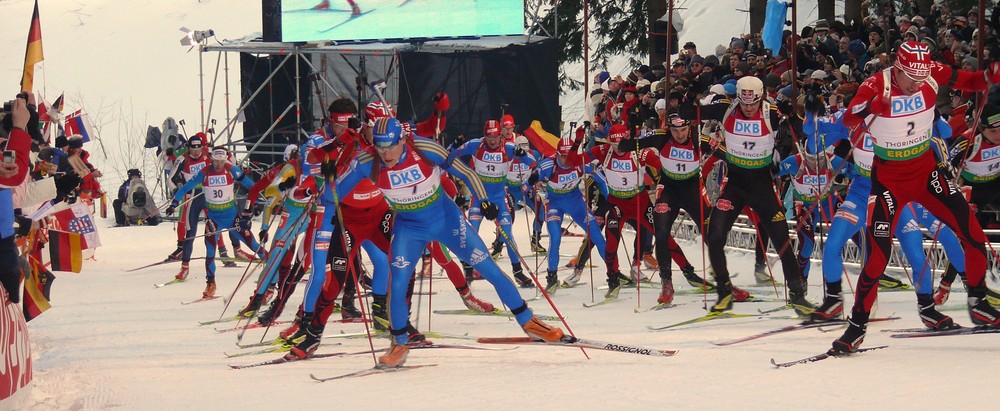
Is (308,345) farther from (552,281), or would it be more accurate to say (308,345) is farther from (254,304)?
(552,281)

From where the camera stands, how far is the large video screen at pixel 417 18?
27906mm

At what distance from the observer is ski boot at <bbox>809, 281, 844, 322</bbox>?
32.1 feet

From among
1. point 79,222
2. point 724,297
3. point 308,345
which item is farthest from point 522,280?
point 308,345

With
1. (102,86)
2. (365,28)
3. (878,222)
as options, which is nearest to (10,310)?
(878,222)

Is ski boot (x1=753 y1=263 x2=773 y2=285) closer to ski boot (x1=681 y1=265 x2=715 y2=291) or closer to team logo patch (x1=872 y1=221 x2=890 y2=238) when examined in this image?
ski boot (x1=681 y1=265 x2=715 y2=291)

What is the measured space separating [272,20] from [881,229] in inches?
826

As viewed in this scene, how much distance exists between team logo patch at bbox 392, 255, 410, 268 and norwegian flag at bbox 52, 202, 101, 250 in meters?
3.24

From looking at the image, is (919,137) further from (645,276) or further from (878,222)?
(645,276)

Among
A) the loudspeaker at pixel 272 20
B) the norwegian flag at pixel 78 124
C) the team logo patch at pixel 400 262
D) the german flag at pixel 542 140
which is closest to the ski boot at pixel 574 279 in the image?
the german flag at pixel 542 140

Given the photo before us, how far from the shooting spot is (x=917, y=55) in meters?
8.38

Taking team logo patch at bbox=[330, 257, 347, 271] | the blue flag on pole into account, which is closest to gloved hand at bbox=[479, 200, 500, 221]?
team logo patch at bbox=[330, 257, 347, 271]

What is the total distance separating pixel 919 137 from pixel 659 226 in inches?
163

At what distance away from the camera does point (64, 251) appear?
10227 millimetres

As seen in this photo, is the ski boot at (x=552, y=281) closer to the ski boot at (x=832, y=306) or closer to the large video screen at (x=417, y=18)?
the ski boot at (x=832, y=306)
